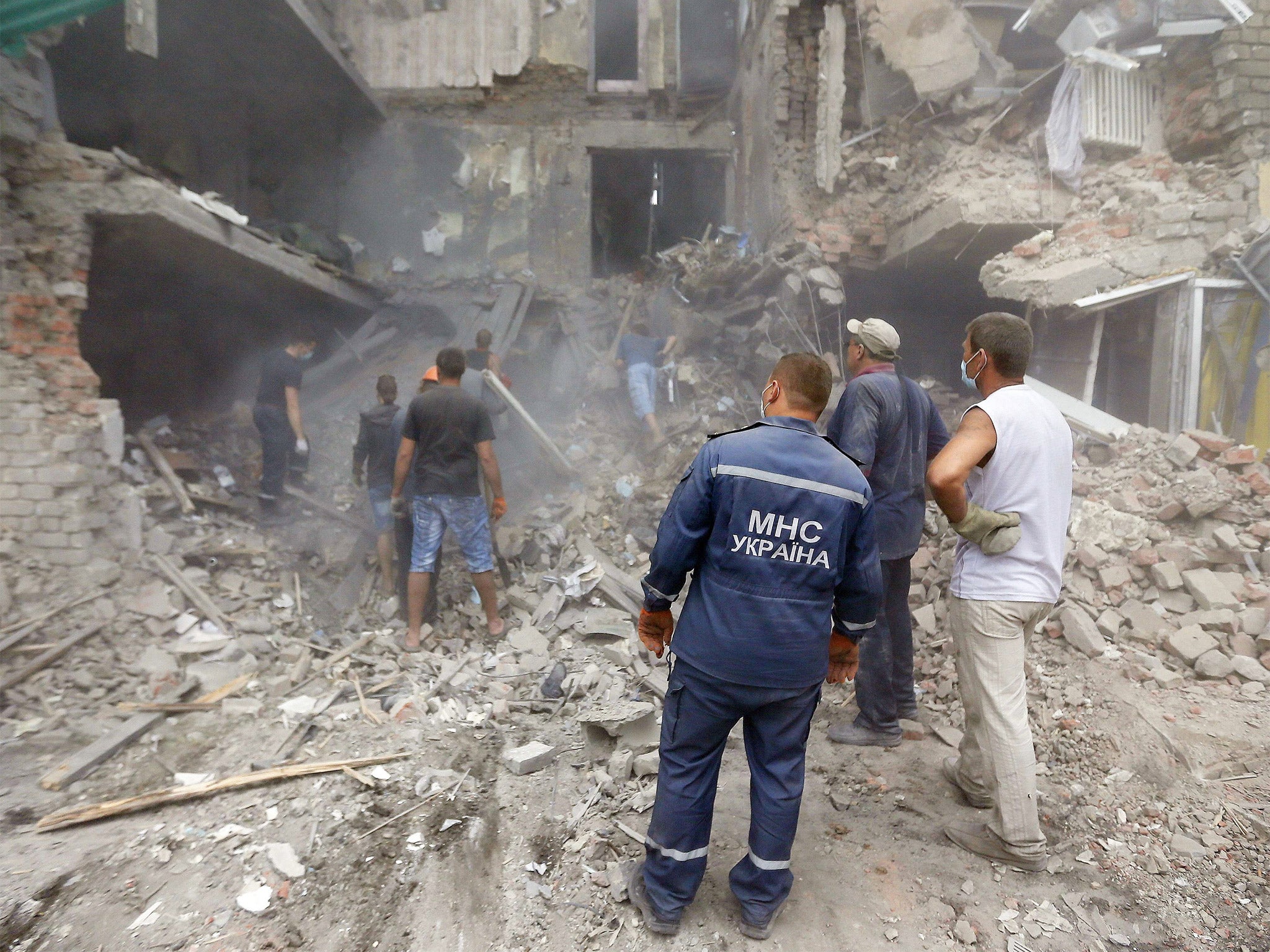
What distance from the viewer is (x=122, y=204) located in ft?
16.1

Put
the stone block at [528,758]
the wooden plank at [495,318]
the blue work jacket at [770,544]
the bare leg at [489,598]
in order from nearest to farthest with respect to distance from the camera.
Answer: the blue work jacket at [770,544] < the stone block at [528,758] < the bare leg at [489,598] < the wooden plank at [495,318]

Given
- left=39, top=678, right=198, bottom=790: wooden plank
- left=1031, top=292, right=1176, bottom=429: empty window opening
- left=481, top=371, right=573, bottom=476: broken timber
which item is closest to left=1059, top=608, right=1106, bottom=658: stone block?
left=1031, top=292, right=1176, bottom=429: empty window opening

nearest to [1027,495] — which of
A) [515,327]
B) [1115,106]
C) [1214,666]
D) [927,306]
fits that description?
[1214,666]

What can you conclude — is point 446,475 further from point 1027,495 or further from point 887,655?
point 1027,495

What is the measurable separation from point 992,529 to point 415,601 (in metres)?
3.91

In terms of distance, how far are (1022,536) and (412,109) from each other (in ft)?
38.8

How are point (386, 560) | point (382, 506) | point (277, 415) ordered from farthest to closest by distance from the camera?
point (277, 415)
point (386, 560)
point (382, 506)

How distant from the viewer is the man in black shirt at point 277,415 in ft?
20.4

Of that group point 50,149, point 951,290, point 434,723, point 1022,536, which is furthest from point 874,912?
point 951,290

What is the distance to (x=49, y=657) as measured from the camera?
14.1 feet

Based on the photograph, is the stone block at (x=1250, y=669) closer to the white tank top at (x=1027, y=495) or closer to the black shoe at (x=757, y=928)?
the white tank top at (x=1027, y=495)

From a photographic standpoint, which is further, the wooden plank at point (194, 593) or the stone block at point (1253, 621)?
the wooden plank at point (194, 593)

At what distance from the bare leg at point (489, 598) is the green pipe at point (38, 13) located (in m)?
4.42

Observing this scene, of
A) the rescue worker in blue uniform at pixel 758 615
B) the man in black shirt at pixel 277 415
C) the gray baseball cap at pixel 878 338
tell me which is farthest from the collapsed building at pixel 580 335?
the gray baseball cap at pixel 878 338
